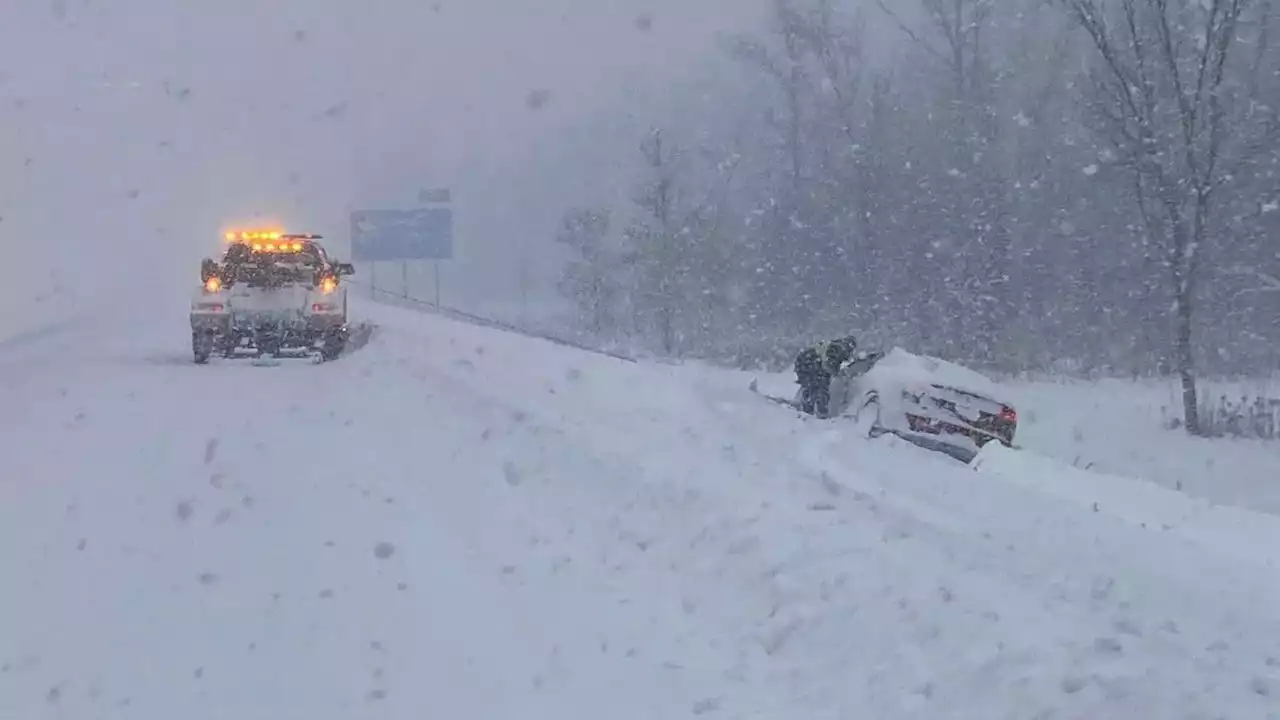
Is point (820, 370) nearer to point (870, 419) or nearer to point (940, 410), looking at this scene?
point (870, 419)

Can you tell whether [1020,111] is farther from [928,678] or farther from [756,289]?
[928,678]

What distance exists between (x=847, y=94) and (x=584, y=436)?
39.9 m

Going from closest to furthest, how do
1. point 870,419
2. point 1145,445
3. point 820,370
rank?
point 870,419
point 820,370
point 1145,445

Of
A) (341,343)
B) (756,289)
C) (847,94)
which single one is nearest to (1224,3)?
(341,343)

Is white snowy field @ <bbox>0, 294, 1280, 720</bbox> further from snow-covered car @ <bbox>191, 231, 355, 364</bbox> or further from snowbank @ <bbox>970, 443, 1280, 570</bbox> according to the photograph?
snow-covered car @ <bbox>191, 231, 355, 364</bbox>

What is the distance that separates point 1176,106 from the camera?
23922 mm

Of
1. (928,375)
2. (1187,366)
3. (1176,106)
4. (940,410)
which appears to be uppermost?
(1176,106)

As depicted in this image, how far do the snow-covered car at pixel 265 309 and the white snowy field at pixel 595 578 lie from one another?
641cm

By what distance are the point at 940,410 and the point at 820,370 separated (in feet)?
13.0

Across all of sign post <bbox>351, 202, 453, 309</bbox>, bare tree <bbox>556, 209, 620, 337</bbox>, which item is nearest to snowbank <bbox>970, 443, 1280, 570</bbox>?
bare tree <bbox>556, 209, 620, 337</bbox>

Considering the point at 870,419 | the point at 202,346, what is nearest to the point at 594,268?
the point at 202,346

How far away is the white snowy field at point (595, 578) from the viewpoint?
5.43 meters

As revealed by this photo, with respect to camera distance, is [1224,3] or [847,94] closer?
[1224,3]

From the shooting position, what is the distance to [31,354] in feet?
75.7
